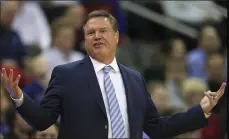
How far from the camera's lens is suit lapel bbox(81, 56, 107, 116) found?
4796mm

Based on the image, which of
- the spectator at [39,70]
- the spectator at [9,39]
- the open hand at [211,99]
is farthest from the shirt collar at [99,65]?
the spectator at [9,39]

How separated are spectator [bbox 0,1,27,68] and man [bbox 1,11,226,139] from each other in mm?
3647

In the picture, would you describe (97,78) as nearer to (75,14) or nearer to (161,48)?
(75,14)

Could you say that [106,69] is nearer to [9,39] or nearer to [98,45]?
[98,45]

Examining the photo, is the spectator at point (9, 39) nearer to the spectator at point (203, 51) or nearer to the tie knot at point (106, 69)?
the spectator at point (203, 51)

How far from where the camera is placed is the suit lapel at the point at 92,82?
15.7 feet

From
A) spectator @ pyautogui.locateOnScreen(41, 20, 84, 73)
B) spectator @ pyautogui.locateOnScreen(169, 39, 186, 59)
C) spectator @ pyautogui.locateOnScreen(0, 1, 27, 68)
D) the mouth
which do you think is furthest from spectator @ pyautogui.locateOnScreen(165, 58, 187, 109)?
the mouth

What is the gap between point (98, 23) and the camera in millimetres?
4883

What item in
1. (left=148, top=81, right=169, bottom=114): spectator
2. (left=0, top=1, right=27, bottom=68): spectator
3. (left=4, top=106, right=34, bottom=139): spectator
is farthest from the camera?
(left=0, top=1, right=27, bottom=68): spectator

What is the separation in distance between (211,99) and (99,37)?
970mm

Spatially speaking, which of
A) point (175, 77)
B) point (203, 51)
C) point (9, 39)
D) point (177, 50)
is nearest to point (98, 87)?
point (9, 39)

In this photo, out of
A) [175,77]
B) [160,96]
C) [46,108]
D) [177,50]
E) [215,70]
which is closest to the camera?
[46,108]

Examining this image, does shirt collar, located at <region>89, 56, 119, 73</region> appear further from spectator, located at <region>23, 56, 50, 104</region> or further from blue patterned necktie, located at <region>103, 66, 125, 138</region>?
spectator, located at <region>23, 56, 50, 104</region>

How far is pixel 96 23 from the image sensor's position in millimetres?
4879
